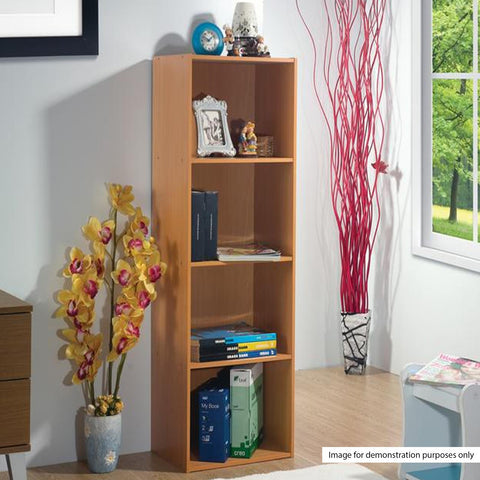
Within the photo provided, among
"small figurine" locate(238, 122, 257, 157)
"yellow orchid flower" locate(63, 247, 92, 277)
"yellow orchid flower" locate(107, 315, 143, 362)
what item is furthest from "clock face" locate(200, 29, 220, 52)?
"yellow orchid flower" locate(107, 315, 143, 362)

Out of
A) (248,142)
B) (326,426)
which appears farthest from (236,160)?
(326,426)

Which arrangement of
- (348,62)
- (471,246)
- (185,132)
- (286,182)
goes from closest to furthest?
1. (185,132)
2. (286,182)
3. (471,246)
4. (348,62)

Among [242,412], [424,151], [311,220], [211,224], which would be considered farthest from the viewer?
[311,220]

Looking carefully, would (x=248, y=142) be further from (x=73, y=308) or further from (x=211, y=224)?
(x=73, y=308)

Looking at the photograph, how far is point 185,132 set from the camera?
3.50 m

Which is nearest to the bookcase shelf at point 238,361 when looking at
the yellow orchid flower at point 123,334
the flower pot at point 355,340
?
the yellow orchid flower at point 123,334

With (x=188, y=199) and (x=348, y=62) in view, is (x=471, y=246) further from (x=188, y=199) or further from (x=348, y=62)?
(x=188, y=199)

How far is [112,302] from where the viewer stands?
3.67 metres

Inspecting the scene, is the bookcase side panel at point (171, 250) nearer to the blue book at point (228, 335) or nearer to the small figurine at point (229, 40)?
the blue book at point (228, 335)

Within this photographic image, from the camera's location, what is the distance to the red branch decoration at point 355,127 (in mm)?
5020

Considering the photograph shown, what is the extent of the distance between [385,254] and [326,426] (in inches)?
Answer: 48.0

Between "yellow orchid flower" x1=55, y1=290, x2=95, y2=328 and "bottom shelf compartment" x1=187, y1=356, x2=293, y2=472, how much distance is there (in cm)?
60

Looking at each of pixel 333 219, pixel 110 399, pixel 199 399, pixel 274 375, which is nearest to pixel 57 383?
pixel 110 399

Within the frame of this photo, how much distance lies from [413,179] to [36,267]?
2.02 m
